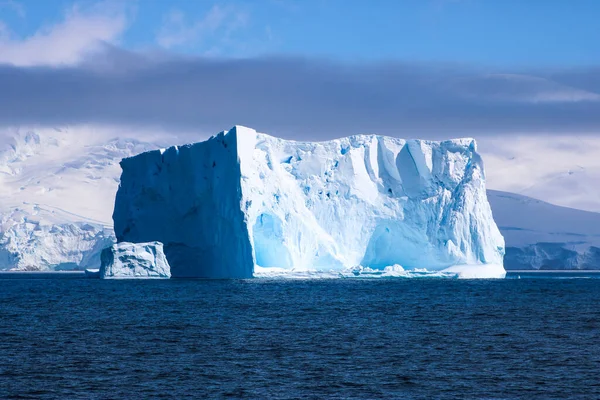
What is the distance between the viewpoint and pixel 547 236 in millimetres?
89312

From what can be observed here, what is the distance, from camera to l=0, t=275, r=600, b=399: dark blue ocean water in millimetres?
13888

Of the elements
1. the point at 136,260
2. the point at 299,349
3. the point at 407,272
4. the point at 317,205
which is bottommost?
the point at 299,349

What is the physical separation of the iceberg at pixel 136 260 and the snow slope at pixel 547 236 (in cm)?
5161

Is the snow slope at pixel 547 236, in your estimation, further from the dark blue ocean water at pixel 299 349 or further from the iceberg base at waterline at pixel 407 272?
the dark blue ocean water at pixel 299 349

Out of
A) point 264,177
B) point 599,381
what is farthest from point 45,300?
point 599,381

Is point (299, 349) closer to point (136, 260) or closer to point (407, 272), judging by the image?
point (407, 272)

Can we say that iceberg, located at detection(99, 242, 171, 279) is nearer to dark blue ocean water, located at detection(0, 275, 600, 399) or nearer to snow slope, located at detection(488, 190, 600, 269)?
dark blue ocean water, located at detection(0, 275, 600, 399)

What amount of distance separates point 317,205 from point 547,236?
168 ft

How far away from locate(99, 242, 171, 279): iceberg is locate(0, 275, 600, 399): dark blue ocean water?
11.0 m

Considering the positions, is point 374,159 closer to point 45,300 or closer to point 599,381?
point 45,300

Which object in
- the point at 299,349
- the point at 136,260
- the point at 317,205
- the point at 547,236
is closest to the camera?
the point at 299,349

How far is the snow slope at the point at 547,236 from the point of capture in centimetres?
8681

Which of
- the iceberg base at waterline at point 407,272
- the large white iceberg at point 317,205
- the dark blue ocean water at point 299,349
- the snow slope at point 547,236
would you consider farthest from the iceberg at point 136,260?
the snow slope at point 547,236

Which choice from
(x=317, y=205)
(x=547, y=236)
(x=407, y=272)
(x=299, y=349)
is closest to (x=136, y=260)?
(x=317, y=205)
